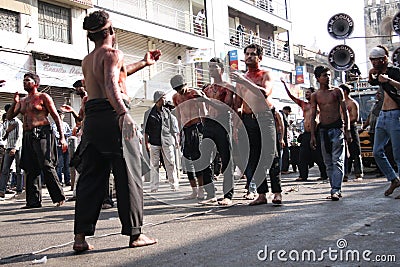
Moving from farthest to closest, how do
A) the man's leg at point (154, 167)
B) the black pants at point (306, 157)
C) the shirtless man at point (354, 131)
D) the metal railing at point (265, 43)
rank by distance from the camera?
the metal railing at point (265, 43), the black pants at point (306, 157), the shirtless man at point (354, 131), the man's leg at point (154, 167)

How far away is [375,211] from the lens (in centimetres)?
593

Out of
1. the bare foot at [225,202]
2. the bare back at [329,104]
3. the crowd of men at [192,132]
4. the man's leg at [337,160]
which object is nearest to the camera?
the crowd of men at [192,132]

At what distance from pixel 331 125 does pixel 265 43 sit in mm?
30938

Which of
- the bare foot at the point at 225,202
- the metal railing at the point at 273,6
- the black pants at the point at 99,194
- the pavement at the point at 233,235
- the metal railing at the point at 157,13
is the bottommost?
the pavement at the point at 233,235

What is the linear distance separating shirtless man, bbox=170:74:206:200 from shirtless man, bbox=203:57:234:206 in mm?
243

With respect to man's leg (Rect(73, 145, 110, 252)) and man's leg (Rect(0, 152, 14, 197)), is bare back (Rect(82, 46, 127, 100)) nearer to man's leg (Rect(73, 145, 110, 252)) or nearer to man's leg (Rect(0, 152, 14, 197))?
man's leg (Rect(73, 145, 110, 252))

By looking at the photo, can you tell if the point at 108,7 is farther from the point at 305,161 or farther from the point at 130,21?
the point at 305,161

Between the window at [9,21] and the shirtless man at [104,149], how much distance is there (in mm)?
14802

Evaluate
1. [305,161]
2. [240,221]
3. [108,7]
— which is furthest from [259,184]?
[108,7]

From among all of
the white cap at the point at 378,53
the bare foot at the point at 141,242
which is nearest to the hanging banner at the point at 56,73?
the white cap at the point at 378,53

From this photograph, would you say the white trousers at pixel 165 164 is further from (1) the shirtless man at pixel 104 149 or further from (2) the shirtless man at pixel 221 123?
(1) the shirtless man at pixel 104 149

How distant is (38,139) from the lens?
8.04 metres

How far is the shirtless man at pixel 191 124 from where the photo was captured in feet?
27.3

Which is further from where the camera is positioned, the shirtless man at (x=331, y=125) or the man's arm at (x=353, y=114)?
the man's arm at (x=353, y=114)
